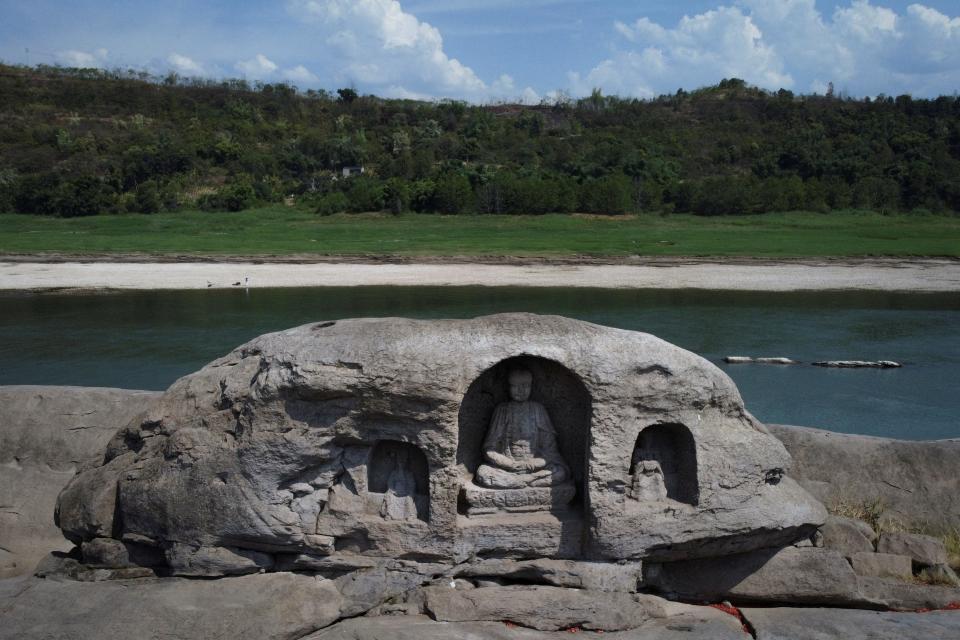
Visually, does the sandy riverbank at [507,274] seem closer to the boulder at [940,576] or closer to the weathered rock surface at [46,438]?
the weathered rock surface at [46,438]

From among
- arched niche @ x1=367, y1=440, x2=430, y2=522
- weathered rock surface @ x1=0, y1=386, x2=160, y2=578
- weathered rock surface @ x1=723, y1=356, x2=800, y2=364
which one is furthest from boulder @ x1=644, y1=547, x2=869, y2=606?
weathered rock surface @ x1=723, y1=356, x2=800, y2=364

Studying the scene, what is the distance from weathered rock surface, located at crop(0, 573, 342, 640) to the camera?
6137 mm

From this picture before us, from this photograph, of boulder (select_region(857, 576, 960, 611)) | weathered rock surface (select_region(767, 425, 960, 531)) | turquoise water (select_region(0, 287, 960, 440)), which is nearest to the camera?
boulder (select_region(857, 576, 960, 611))

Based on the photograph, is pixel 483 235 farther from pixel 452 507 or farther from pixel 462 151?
pixel 452 507

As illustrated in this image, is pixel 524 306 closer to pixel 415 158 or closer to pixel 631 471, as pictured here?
pixel 631 471

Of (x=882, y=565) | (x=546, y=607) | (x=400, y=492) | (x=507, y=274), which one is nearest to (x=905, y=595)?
(x=882, y=565)

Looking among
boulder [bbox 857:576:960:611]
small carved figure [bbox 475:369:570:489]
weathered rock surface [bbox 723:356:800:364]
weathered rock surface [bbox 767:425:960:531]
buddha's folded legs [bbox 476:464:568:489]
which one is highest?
small carved figure [bbox 475:369:570:489]

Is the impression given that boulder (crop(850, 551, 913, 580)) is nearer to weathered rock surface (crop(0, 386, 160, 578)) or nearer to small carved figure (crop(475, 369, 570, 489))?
small carved figure (crop(475, 369, 570, 489))

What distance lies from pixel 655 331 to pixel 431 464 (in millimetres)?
13616

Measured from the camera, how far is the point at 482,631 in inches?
251

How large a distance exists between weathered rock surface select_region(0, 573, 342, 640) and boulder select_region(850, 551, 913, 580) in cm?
419

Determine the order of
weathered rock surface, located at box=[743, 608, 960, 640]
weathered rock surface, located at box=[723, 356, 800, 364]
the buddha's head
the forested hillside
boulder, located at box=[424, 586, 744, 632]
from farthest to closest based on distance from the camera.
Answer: the forested hillside
weathered rock surface, located at box=[723, 356, 800, 364]
the buddha's head
boulder, located at box=[424, 586, 744, 632]
weathered rock surface, located at box=[743, 608, 960, 640]

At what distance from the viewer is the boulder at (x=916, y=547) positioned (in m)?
7.46

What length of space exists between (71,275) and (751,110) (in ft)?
152
